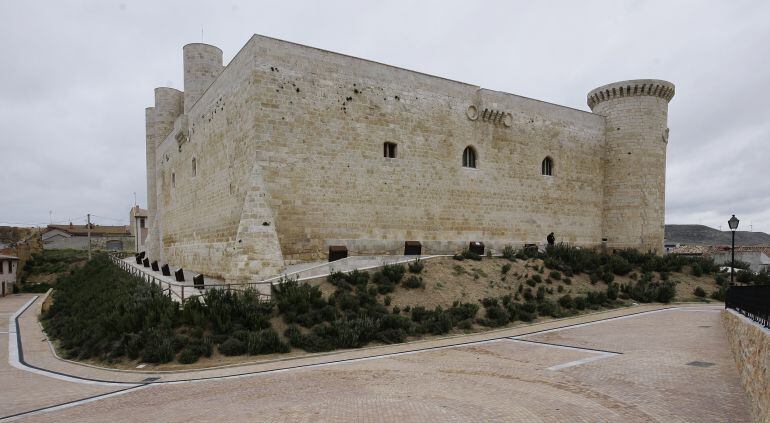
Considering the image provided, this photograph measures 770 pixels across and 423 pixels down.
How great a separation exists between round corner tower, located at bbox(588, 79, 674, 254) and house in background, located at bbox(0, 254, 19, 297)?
40.2 meters

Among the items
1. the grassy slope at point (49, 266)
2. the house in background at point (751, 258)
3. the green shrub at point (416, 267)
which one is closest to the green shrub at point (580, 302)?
the green shrub at point (416, 267)

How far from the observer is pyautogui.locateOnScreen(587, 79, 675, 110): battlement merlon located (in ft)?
78.6

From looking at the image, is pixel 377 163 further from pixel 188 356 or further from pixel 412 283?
pixel 188 356

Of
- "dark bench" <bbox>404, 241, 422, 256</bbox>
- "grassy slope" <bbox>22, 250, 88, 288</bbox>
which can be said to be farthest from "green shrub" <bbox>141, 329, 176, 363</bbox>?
"grassy slope" <bbox>22, 250, 88, 288</bbox>

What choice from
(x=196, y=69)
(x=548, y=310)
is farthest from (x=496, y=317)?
(x=196, y=69)

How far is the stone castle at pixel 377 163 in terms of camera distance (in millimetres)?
15445

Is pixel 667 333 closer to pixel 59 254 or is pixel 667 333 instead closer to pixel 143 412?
pixel 143 412

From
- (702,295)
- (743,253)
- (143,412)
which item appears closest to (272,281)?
(143,412)

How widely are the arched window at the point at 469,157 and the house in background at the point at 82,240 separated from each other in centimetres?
5118

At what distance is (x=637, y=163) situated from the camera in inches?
958

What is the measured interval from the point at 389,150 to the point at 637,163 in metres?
14.6

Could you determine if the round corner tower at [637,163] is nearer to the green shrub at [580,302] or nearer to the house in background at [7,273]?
the green shrub at [580,302]

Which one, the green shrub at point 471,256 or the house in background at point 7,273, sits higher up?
the green shrub at point 471,256

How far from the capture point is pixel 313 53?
54.2 feet
